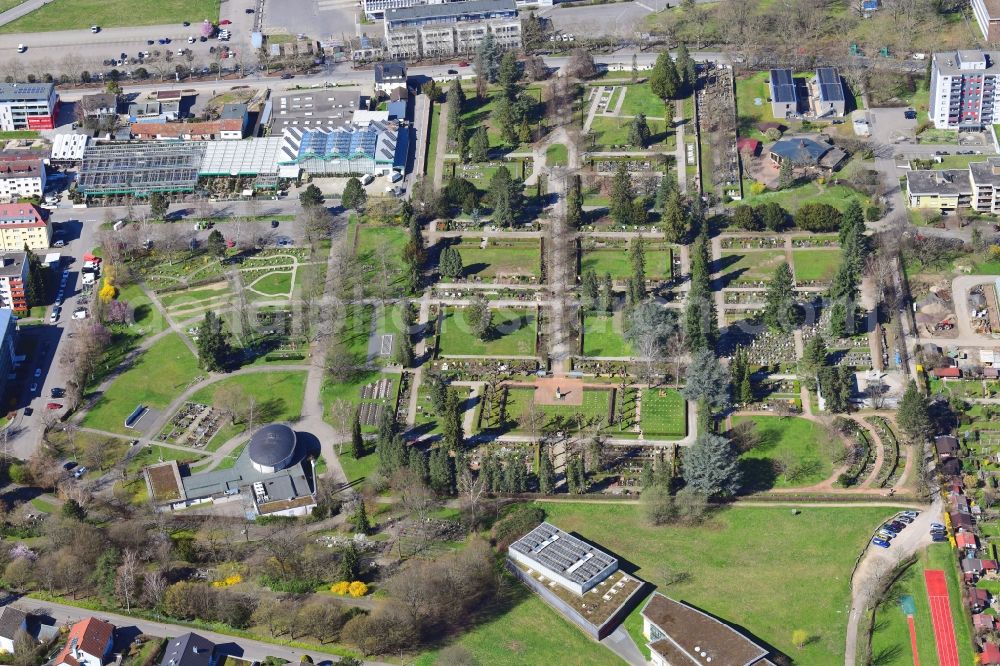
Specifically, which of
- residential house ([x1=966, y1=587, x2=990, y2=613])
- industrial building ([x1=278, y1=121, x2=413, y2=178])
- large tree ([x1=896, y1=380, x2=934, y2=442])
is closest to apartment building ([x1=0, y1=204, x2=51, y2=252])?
industrial building ([x1=278, y1=121, x2=413, y2=178])

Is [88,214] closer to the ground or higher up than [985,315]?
higher up

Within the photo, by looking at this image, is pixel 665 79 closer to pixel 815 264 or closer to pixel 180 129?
pixel 815 264

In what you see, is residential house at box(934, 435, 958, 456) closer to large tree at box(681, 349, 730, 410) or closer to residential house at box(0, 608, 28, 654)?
large tree at box(681, 349, 730, 410)

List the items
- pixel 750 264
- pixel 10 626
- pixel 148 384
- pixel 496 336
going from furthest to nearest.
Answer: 1. pixel 750 264
2. pixel 496 336
3. pixel 148 384
4. pixel 10 626

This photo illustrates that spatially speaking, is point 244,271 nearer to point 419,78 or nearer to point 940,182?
point 419,78

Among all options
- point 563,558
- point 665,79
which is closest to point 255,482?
point 563,558

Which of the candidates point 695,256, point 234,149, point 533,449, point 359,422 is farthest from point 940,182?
point 234,149
